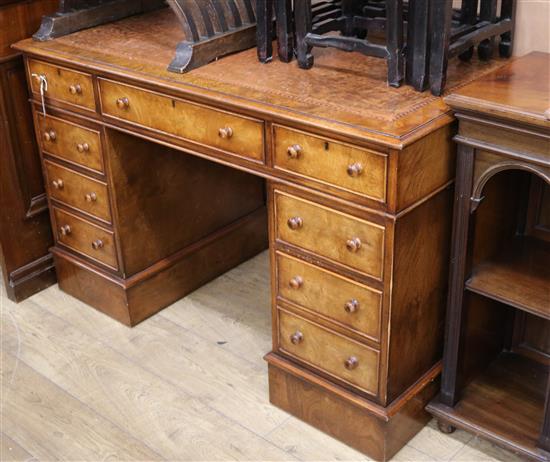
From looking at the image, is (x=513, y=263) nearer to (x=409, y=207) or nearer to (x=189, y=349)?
(x=409, y=207)

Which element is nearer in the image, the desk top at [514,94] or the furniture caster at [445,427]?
the desk top at [514,94]

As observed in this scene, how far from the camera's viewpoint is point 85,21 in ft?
9.03

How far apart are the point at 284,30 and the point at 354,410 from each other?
3.59ft

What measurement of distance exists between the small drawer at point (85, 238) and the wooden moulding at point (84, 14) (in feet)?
2.17

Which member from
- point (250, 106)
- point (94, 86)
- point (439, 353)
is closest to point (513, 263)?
point (439, 353)

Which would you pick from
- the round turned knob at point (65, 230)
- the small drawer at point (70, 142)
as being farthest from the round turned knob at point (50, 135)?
the round turned knob at point (65, 230)

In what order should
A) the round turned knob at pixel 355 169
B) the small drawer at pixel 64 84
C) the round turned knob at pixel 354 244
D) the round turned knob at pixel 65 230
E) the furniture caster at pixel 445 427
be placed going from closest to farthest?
the round turned knob at pixel 355 169, the round turned knob at pixel 354 244, the furniture caster at pixel 445 427, the small drawer at pixel 64 84, the round turned knob at pixel 65 230

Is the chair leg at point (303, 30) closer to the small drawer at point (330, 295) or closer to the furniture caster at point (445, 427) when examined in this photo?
the small drawer at point (330, 295)

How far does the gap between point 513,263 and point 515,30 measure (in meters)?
0.68

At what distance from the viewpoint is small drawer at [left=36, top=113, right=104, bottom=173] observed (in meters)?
2.67

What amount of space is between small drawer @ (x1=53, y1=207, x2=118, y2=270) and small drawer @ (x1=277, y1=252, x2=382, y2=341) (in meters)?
0.83

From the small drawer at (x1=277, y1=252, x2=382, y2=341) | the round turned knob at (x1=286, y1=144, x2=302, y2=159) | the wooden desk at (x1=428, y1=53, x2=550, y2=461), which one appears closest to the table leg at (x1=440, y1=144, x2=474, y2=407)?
the wooden desk at (x1=428, y1=53, x2=550, y2=461)

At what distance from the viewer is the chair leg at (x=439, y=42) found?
1928 mm

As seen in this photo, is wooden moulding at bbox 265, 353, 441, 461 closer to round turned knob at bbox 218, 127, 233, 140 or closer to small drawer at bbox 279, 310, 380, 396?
small drawer at bbox 279, 310, 380, 396
